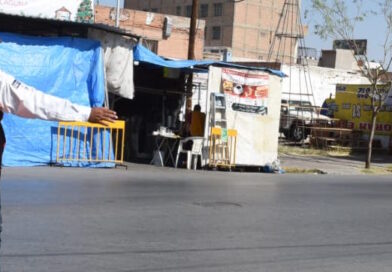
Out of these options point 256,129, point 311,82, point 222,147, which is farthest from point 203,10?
point 222,147

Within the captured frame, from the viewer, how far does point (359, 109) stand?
33.8 meters

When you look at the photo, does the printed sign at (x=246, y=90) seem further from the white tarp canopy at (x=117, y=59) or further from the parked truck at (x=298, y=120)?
the parked truck at (x=298, y=120)

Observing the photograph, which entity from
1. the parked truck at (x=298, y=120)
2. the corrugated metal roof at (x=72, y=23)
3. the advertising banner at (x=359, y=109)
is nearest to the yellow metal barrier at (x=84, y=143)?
the corrugated metal roof at (x=72, y=23)

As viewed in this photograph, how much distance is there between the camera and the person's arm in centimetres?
351

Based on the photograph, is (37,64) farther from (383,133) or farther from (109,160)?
(383,133)

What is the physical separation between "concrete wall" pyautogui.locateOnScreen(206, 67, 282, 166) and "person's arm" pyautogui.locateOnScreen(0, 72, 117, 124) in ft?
48.3

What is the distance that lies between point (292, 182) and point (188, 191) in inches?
168

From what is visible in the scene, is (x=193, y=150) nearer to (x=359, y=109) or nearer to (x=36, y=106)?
(x=36, y=106)

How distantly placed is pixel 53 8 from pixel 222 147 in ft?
39.9

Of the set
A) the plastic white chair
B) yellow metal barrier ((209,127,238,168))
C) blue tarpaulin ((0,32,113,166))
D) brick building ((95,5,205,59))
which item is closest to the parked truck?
brick building ((95,5,205,59))

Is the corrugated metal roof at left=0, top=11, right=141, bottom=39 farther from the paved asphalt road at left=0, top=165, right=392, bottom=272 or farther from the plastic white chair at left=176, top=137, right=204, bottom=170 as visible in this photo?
the paved asphalt road at left=0, top=165, right=392, bottom=272

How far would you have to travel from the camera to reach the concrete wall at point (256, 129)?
61.6 feet

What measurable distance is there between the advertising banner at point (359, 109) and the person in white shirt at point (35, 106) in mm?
29654

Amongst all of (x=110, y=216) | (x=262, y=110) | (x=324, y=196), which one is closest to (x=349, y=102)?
(x=262, y=110)
